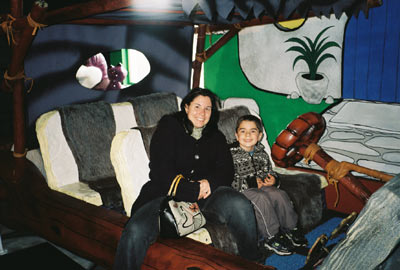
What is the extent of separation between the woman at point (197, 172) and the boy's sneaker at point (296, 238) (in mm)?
435

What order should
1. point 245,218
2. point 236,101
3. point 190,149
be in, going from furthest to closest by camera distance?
point 236,101, point 190,149, point 245,218

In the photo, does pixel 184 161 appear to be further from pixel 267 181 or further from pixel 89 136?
pixel 89 136

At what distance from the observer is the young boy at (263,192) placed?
8.89ft

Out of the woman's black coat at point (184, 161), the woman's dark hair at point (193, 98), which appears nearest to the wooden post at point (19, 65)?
the woman's black coat at point (184, 161)

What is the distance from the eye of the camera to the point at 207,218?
2.54 metres

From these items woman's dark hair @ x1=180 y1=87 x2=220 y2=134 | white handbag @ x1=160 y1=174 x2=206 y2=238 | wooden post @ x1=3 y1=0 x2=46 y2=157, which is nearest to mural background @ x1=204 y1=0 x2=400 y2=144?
woman's dark hair @ x1=180 y1=87 x2=220 y2=134

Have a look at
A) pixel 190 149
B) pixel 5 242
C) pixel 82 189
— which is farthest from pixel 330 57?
pixel 5 242

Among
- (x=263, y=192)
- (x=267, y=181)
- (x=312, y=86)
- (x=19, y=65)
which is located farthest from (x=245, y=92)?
(x=19, y=65)

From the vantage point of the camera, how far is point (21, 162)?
106 inches

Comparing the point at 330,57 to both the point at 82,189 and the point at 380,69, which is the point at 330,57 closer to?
the point at 380,69

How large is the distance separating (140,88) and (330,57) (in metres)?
2.11

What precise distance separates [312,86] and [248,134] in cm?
136

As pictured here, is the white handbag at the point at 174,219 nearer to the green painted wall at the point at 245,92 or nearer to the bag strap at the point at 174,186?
the bag strap at the point at 174,186

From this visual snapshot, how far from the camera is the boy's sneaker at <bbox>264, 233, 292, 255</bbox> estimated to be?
263 centimetres
